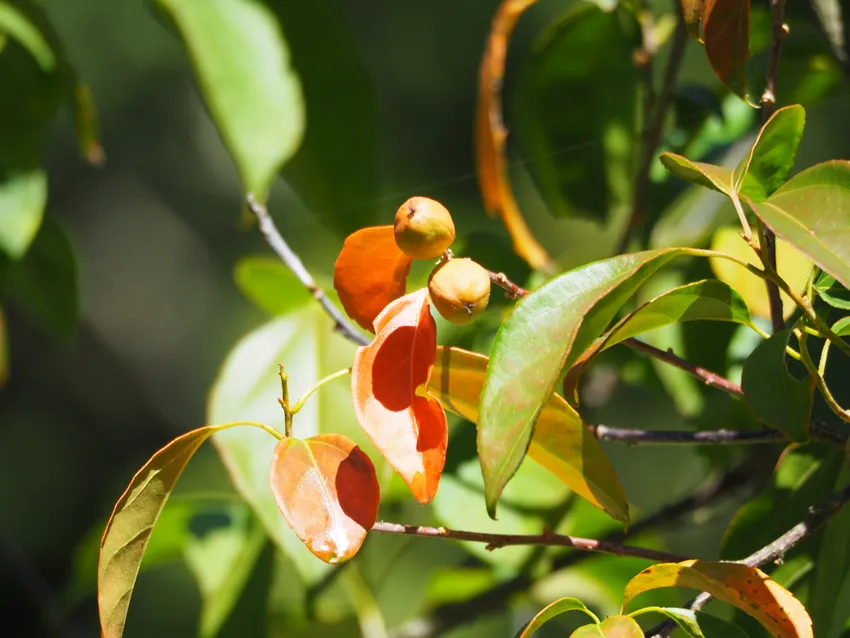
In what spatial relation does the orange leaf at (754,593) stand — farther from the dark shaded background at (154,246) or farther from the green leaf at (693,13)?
the dark shaded background at (154,246)

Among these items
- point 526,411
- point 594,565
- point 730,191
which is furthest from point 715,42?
point 594,565

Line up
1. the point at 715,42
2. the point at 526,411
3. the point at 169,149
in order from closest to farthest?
the point at 526,411 → the point at 715,42 → the point at 169,149

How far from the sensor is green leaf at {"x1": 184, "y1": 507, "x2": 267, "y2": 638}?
74 centimetres

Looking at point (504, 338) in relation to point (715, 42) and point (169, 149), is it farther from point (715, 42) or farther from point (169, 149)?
point (169, 149)

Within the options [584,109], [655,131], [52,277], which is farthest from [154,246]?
[655,131]

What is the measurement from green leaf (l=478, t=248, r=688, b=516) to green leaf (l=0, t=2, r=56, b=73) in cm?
59

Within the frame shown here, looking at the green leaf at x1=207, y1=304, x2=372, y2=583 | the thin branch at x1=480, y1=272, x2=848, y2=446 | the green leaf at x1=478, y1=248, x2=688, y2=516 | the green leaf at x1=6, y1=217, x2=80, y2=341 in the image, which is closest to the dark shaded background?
the green leaf at x1=6, y1=217, x2=80, y2=341

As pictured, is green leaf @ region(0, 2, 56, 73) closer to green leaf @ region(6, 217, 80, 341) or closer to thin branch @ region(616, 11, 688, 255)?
green leaf @ region(6, 217, 80, 341)

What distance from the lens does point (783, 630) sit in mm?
378

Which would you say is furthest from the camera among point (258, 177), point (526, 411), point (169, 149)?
point (169, 149)

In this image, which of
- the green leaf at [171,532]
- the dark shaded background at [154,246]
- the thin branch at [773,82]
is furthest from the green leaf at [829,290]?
the dark shaded background at [154,246]

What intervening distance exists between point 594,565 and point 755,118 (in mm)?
426

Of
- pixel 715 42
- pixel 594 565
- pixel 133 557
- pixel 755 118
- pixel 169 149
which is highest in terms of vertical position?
pixel 715 42

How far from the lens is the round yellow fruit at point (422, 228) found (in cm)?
40
